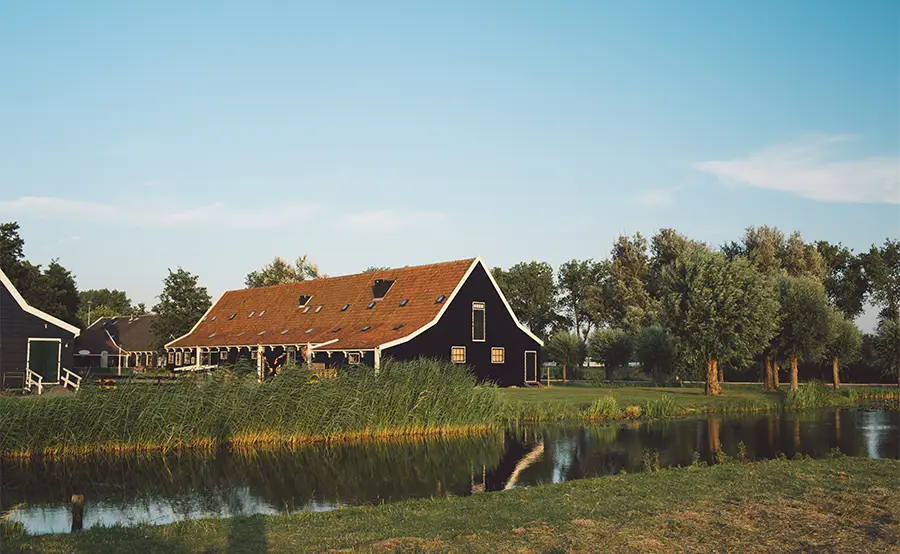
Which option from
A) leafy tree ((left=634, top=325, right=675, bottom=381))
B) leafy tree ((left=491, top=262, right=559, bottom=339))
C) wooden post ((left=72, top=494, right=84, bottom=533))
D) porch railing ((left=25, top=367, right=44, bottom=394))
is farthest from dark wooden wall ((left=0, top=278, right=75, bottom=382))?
leafy tree ((left=491, top=262, right=559, bottom=339))

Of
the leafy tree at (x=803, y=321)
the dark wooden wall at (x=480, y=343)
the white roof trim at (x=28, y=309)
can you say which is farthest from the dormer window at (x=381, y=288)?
the leafy tree at (x=803, y=321)

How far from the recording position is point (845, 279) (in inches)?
2884

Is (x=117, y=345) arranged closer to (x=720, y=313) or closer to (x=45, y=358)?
(x=45, y=358)

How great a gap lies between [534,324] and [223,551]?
7424cm

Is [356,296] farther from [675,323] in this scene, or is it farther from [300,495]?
[300,495]

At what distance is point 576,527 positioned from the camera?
9969 mm

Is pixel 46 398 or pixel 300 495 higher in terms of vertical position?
pixel 46 398

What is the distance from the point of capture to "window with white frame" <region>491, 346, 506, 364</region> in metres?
39.2

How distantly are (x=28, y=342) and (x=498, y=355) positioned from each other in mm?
20182

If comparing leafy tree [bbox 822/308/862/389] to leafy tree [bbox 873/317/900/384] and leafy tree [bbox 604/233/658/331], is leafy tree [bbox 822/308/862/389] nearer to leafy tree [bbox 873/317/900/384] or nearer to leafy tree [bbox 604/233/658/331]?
leafy tree [bbox 873/317/900/384]

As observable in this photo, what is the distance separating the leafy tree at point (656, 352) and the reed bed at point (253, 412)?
1114 inches

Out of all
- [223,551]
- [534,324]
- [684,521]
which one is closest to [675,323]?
[684,521]

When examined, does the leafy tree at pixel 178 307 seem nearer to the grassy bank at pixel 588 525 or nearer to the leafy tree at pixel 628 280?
the leafy tree at pixel 628 280

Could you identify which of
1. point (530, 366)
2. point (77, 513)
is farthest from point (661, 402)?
point (77, 513)
